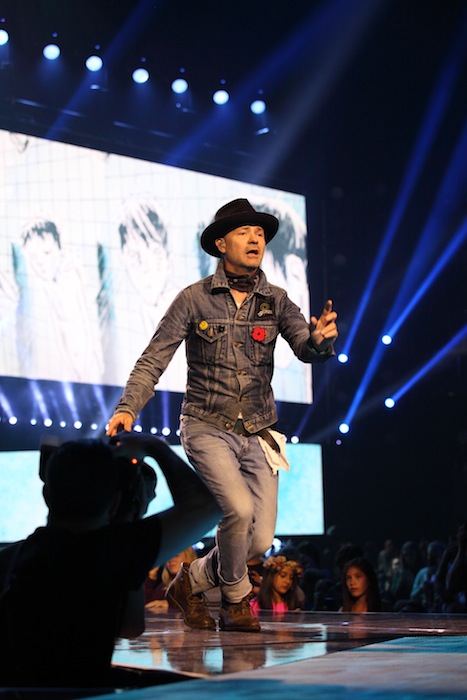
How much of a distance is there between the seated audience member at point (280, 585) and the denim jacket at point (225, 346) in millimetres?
2308

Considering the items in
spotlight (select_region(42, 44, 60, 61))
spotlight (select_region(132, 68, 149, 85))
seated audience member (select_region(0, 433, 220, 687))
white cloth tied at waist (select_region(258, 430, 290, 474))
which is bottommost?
seated audience member (select_region(0, 433, 220, 687))

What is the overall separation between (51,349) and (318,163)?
19.1 ft

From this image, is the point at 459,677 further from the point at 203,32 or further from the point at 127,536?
the point at 203,32

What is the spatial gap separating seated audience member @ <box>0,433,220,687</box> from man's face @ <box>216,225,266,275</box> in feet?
6.95

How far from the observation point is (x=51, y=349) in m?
10.9

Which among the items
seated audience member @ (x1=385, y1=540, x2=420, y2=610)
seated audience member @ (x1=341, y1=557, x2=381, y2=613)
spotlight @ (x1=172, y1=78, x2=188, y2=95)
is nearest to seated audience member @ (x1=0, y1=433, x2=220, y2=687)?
seated audience member @ (x1=341, y1=557, x2=381, y2=613)

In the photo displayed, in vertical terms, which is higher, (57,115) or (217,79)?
(217,79)

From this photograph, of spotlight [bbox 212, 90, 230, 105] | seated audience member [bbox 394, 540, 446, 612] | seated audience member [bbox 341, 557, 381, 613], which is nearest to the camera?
seated audience member [bbox 341, 557, 381, 613]

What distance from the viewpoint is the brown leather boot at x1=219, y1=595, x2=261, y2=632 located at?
12.8ft

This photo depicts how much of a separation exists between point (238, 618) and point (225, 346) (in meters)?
1.16

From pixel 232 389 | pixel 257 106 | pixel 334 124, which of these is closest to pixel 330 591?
pixel 232 389

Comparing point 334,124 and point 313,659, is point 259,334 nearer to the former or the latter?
point 313,659

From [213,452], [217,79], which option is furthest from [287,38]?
[213,452]

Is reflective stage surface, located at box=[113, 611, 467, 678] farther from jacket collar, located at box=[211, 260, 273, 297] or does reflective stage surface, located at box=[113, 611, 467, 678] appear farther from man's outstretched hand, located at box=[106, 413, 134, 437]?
jacket collar, located at box=[211, 260, 273, 297]
